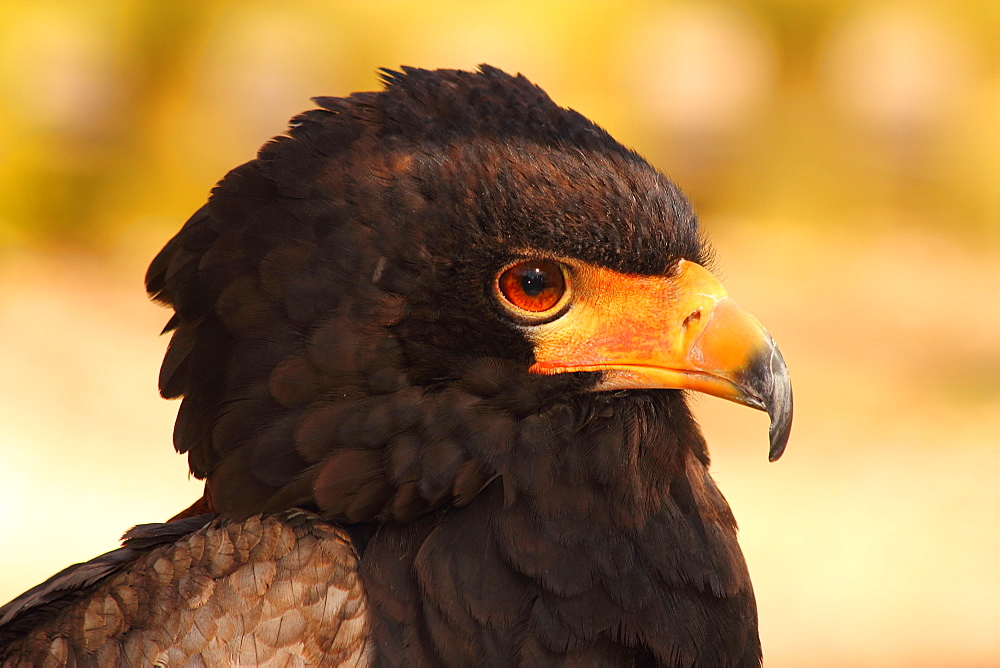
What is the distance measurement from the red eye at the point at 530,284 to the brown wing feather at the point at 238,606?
28.1 inches

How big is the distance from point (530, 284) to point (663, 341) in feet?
1.20

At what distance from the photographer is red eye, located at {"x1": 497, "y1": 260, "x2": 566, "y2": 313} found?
2.67 meters

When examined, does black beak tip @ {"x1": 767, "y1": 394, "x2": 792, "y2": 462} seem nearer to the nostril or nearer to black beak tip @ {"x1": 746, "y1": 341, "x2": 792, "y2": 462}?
black beak tip @ {"x1": 746, "y1": 341, "x2": 792, "y2": 462}

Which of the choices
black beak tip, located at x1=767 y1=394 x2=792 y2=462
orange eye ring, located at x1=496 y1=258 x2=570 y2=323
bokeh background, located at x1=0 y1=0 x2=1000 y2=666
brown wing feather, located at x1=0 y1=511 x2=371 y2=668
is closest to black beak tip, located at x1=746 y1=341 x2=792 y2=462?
black beak tip, located at x1=767 y1=394 x2=792 y2=462

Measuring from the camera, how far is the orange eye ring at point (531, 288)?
267 cm

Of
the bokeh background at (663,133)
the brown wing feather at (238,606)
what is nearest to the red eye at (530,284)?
the brown wing feather at (238,606)

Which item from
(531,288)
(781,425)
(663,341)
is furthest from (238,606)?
(781,425)

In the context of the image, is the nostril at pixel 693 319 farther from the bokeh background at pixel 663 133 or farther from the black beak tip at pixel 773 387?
the bokeh background at pixel 663 133

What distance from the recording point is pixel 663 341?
2736mm

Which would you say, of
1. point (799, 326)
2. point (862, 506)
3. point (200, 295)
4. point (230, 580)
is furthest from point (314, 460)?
point (799, 326)

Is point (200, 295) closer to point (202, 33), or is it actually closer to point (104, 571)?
point (104, 571)

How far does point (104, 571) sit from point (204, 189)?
1209 cm

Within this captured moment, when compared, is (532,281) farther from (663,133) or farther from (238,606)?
(663,133)

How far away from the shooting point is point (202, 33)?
1424 cm
